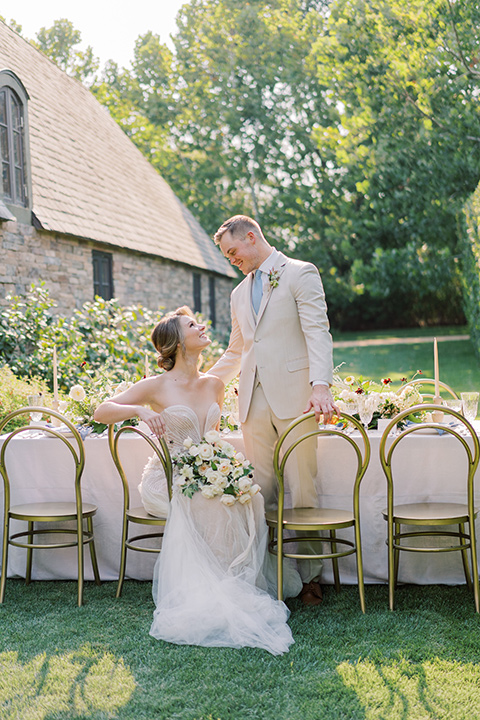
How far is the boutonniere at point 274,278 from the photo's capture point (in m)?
4.14

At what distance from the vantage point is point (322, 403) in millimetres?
3779

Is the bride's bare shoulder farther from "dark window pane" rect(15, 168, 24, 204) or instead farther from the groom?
"dark window pane" rect(15, 168, 24, 204)

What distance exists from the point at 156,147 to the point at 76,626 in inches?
1216

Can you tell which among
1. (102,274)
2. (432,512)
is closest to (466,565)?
(432,512)

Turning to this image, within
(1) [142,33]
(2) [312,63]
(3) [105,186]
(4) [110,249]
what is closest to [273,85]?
(2) [312,63]

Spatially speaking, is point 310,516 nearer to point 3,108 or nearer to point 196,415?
point 196,415

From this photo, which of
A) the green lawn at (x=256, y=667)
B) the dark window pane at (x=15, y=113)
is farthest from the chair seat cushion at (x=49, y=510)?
the dark window pane at (x=15, y=113)

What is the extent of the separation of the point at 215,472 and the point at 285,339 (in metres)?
0.86

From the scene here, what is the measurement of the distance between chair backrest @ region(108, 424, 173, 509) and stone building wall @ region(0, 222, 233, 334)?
6.24m

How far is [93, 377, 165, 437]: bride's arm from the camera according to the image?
12.6 feet

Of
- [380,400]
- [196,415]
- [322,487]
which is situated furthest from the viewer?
[380,400]

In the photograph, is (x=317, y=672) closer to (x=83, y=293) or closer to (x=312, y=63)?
(x=83, y=293)

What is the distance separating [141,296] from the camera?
49.1 feet

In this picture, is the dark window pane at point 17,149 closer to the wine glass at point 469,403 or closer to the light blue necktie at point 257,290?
the light blue necktie at point 257,290
